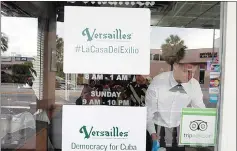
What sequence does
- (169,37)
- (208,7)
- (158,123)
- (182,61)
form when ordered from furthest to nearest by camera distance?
(169,37) < (182,61) < (158,123) < (208,7)

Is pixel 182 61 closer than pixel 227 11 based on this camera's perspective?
No

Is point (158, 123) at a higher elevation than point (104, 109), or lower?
lower

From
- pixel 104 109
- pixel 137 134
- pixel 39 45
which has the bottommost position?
pixel 137 134

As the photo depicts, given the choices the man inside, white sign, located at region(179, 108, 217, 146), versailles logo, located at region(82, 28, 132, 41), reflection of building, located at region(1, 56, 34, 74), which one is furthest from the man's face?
A: reflection of building, located at region(1, 56, 34, 74)

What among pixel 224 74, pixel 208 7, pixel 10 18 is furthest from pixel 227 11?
pixel 10 18

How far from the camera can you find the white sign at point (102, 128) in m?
2.23

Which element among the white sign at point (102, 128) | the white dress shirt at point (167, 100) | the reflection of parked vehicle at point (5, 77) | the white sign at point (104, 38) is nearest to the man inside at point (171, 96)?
the white dress shirt at point (167, 100)

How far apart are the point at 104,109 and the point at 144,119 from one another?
31 cm

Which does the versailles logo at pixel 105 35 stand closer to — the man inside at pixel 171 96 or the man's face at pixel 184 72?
the man inside at pixel 171 96

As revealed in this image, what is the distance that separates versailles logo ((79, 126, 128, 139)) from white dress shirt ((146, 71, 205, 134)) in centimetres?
24

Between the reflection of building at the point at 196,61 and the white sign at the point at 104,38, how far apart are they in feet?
0.63

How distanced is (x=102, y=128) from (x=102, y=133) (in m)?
0.04

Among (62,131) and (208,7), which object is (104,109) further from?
(208,7)

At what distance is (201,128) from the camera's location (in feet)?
7.59
